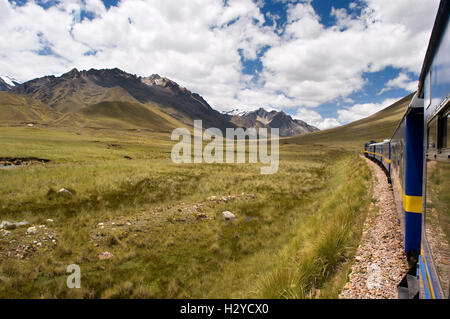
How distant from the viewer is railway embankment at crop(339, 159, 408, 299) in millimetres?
4285

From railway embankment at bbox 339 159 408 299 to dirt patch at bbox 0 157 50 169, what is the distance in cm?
3386

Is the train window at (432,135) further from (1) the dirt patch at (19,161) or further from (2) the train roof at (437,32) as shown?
(1) the dirt patch at (19,161)

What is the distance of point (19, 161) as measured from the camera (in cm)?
2680

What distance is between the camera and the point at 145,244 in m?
9.27

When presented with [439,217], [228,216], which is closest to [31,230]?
Answer: [228,216]

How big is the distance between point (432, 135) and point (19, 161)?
3770cm

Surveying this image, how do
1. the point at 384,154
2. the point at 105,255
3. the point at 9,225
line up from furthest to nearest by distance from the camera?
the point at 384,154 < the point at 9,225 < the point at 105,255

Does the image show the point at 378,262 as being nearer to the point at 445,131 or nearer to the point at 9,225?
the point at 445,131

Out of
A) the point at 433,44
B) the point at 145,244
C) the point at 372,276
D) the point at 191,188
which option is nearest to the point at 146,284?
the point at 145,244

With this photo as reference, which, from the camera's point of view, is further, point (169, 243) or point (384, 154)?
point (384, 154)

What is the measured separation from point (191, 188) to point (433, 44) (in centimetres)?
1881

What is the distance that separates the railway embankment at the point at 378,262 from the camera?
169 inches

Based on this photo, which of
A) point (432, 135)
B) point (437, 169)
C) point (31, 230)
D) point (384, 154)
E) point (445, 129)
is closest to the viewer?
point (445, 129)

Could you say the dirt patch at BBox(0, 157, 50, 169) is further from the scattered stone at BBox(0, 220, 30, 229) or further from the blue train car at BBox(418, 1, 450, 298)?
the blue train car at BBox(418, 1, 450, 298)
